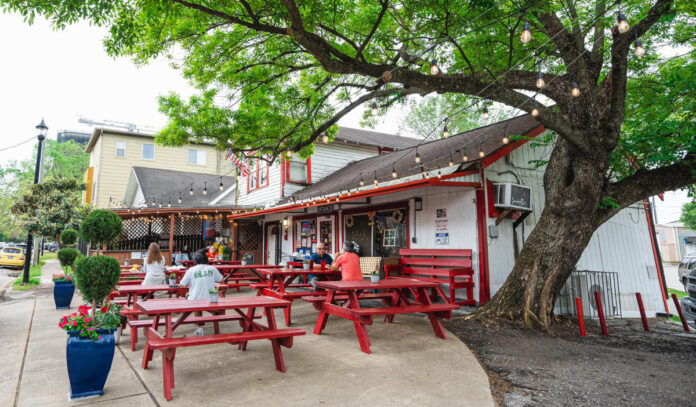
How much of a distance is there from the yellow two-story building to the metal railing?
18505 millimetres

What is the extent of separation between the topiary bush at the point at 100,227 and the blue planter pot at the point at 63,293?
346 centimetres

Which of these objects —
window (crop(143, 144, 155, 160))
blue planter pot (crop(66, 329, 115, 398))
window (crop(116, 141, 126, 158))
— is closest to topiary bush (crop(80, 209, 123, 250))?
blue planter pot (crop(66, 329, 115, 398))

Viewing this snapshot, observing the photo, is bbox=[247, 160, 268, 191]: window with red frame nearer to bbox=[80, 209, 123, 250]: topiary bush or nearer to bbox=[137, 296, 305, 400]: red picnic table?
bbox=[80, 209, 123, 250]: topiary bush

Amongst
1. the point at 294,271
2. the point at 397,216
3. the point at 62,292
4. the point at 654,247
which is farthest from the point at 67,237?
the point at 654,247

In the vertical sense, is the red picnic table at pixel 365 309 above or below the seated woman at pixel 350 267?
below

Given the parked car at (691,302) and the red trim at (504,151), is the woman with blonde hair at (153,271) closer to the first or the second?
the red trim at (504,151)

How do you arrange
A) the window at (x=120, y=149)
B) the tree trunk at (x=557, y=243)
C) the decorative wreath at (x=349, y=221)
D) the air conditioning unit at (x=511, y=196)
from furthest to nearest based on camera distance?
the window at (x=120, y=149), the decorative wreath at (x=349, y=221), the air conditioning unit at (x=511, y=196), the tree trunk at (x=557, y=243)

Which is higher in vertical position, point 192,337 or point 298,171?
point 298,171

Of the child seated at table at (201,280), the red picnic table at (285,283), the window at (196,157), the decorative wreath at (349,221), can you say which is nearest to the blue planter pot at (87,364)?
the child seated at table at (201,280)

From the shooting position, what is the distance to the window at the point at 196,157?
25875 mm

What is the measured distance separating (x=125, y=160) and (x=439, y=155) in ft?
Result: 68.9

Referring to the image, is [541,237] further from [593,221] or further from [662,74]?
[662,74]

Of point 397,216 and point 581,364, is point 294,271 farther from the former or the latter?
point 581,364

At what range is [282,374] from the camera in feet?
13.8
